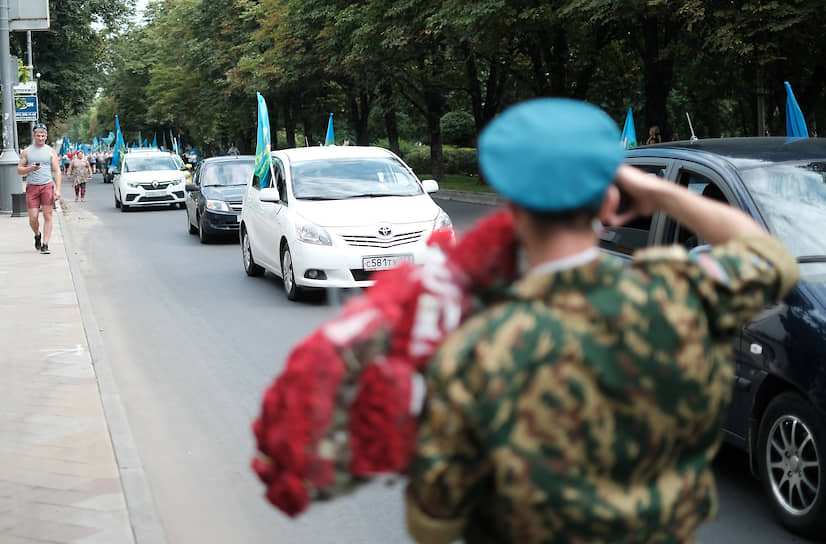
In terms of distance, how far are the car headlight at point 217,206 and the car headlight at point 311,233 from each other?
300 inches

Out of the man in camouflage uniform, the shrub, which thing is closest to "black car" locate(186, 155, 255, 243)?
the man in camouflage uniform

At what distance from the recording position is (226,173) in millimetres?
20656

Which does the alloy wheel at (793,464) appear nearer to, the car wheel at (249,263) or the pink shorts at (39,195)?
the car wheel at (249,263)

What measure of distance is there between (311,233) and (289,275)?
27.8 inches

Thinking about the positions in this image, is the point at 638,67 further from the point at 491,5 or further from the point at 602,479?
the point at 602,479

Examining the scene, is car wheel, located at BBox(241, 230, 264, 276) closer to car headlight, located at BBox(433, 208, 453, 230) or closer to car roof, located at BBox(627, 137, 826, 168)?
car headlight, located at BBox(433, 208, 453, 230)

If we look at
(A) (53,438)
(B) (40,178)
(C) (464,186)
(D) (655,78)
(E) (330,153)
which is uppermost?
(D) (655,78)

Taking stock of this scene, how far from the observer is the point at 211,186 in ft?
66.0

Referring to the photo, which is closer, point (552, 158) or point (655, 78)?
point (552, 158)

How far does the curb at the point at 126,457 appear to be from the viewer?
4941 mm

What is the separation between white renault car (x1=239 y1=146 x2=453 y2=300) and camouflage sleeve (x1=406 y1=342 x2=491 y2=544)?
27.7 feet

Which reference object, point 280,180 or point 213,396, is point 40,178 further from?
point 213,396

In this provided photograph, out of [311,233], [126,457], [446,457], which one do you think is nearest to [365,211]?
[311,233]

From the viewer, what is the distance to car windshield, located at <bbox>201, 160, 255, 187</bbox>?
2044 cm
